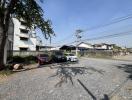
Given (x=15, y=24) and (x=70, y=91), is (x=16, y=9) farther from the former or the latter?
(x=15, y=24)

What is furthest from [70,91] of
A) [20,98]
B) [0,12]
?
[0,12]

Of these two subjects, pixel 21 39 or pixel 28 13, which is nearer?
pixel 28 13

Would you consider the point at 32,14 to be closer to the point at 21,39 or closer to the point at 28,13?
the point at 28,13

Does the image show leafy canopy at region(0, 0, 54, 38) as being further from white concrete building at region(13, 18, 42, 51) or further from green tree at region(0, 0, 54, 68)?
white concrete building at region(13, 18, 42, 51)

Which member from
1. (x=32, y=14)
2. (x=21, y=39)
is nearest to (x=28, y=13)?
(x=32, y=14)

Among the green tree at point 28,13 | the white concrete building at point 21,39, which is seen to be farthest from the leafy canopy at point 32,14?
the white concrete building at point 21,39

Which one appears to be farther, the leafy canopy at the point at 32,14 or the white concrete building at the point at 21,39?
the white concrete building at the point at 21,39

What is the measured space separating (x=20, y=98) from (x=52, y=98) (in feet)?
Answer: 4.81

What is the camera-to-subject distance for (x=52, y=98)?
7.69m

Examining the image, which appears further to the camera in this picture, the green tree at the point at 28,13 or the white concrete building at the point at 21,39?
the white concrete building at the point at 21,39

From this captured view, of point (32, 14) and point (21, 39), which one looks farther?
point (21, 39)

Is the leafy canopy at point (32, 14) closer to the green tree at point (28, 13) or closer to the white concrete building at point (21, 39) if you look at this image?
the green tree at point (28, 13)

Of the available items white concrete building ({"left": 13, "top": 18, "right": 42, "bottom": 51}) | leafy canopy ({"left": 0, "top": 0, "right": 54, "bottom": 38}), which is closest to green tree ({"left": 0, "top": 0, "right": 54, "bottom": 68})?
leafy canopy ({"left": 0, "top": 0, "right": 54, "bottom": 38})

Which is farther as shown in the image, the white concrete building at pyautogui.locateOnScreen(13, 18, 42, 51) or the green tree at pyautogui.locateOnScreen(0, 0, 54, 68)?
the white concrete building at pyautogui.locateOnScreen(13, 18, 42, 51)
